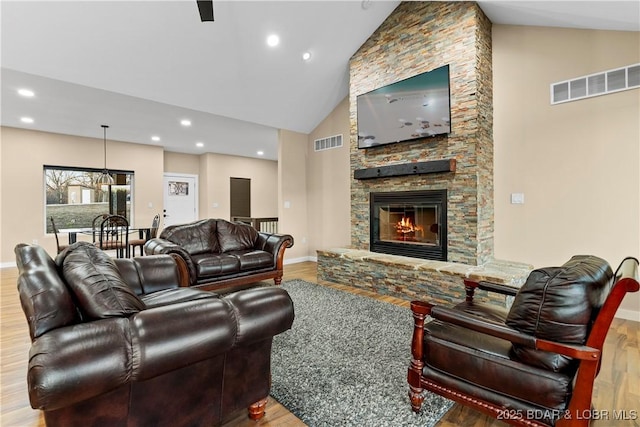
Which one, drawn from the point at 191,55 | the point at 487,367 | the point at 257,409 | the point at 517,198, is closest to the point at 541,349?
the point at 487,367

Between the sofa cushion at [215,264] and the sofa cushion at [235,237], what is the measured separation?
A: 0.36 metres

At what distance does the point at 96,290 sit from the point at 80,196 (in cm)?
735

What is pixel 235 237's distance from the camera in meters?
4.73

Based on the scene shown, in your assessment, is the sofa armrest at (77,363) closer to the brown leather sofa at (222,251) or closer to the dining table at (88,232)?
the brown leather sofa at (222,251)

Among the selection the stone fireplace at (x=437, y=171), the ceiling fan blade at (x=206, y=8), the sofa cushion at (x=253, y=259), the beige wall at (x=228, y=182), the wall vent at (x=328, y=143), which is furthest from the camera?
the beige wall at (x=228, y=182)

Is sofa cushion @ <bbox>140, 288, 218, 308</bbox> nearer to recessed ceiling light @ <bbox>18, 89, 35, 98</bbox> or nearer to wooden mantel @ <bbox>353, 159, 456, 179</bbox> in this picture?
wooden mantel @ <bbox>353, 159, 456, 179</bbox>

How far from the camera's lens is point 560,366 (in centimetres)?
133

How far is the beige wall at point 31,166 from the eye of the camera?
6027mm

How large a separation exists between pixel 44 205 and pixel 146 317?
7310mm

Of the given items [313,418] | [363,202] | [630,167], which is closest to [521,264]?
[630,167]

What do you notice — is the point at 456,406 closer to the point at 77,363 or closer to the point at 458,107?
the point at 77,363

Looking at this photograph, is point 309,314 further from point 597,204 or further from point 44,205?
point 44,205

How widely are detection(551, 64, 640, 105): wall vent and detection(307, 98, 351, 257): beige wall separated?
3152 millimetres

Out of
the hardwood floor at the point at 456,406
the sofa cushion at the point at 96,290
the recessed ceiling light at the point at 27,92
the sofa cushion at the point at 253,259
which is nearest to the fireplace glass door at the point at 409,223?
the sofa cushion at the point at 253,259
